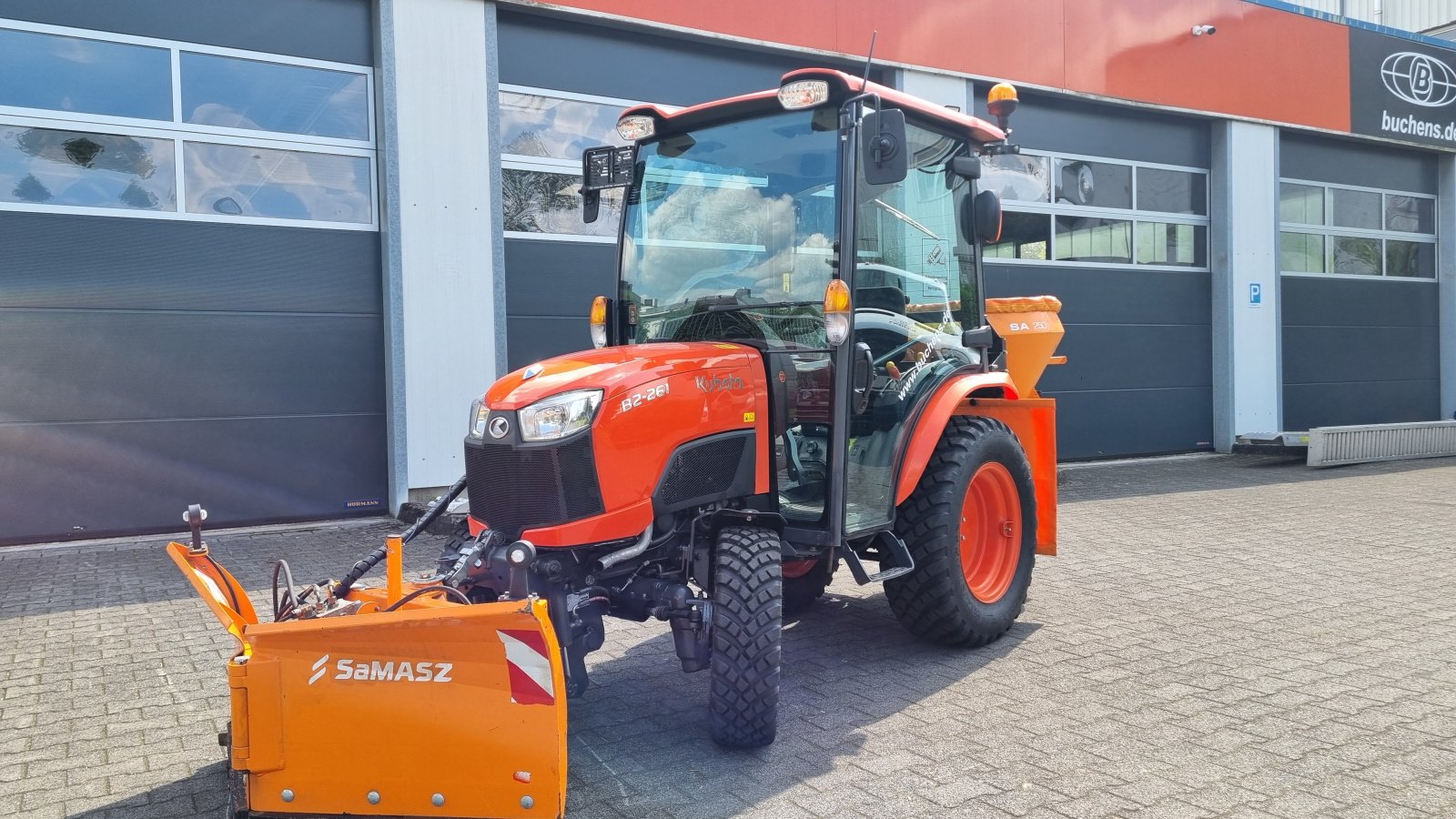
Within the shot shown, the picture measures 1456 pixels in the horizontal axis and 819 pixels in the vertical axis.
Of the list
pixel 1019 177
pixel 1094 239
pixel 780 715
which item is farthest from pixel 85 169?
pixel 1094 239

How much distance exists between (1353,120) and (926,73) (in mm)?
6934

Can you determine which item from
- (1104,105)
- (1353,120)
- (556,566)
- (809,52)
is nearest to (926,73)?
(809,52)

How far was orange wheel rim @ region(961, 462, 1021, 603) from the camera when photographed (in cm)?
509

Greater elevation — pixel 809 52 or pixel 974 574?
pixel 809 52

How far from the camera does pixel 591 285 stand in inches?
355

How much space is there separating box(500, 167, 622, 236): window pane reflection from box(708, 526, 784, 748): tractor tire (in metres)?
5.58

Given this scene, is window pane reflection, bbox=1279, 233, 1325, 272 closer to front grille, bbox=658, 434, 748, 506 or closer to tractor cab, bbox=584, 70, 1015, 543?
tractor cab, bbox=584, 70, 1015, 543

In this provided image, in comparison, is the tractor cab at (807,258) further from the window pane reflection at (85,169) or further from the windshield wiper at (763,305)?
the window pane reflection at (85,169)

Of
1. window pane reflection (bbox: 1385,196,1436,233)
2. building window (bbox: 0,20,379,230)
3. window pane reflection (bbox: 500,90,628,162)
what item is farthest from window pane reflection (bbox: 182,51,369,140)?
window pane reflection (bbox: 1385,196,1436,233)

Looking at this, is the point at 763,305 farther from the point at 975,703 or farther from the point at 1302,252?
the point at 1302,252

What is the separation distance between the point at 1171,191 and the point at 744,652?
11.2 metres

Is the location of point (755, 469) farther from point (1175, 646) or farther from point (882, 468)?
point (1175, 646)

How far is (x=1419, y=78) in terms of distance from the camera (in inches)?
573

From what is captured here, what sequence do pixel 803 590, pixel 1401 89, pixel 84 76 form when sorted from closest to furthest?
pixel 803 590, pixel 84 76, pixel 1401 89
